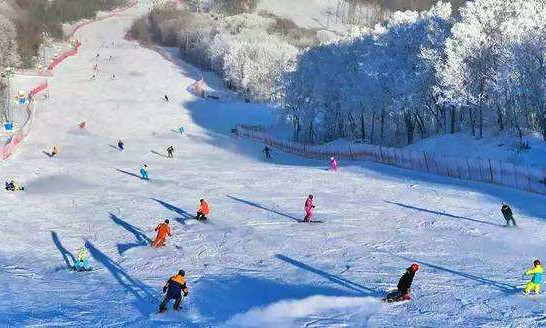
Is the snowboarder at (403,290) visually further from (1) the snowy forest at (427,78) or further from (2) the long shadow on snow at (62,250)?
(1) the snowy forest at (427,78)

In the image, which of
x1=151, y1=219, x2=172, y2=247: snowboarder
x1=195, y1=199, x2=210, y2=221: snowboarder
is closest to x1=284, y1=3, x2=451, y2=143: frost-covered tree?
x1=195, y1=199, x2=210, y2=221: snowboarder

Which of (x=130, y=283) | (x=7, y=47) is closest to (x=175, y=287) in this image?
(x=130, y=283)

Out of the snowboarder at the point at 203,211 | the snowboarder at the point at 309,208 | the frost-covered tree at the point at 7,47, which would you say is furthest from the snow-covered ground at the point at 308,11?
the snowboarder at the point at 309,208

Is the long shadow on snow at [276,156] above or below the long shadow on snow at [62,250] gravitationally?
above

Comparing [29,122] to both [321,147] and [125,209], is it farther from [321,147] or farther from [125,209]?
[125,209]

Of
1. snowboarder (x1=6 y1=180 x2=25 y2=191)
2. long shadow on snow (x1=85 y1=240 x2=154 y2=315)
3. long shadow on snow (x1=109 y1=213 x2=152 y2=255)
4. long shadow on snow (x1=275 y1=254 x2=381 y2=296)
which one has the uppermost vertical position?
snowboarder (x1=6 y1=180 x2=25 y2=191)

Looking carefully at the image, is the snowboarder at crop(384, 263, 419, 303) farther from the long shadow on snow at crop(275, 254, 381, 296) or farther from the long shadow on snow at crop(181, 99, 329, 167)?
the long shadow on snow at crop(181, 99, 329, 167)

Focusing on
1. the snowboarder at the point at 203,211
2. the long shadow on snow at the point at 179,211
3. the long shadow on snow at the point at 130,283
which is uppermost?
the snowboarder at the point at 203,211
